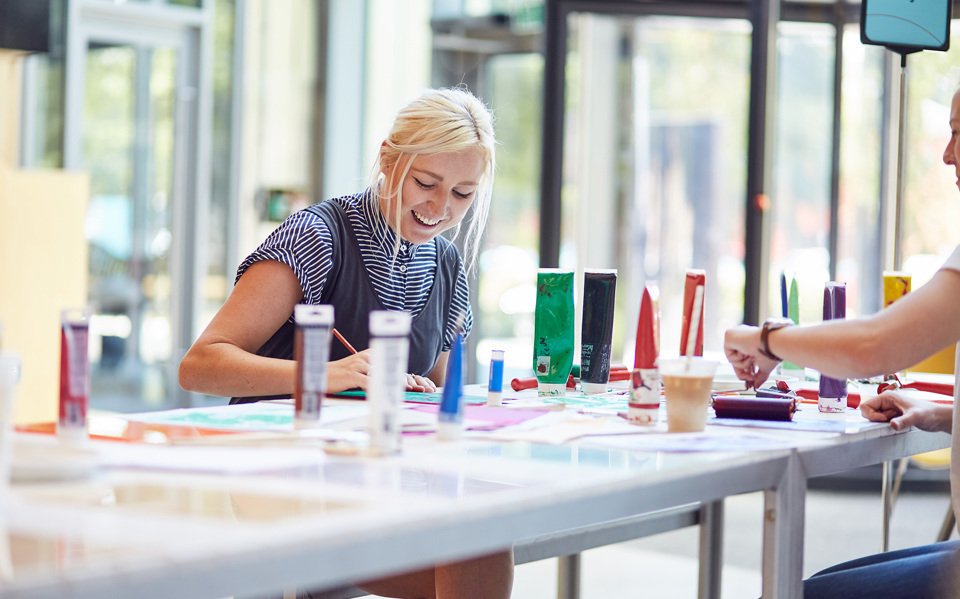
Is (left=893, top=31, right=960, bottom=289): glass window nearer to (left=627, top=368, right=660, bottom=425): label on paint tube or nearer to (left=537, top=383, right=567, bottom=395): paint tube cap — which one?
(left=537, top=383, right=567, bottom=395): paint tube cap

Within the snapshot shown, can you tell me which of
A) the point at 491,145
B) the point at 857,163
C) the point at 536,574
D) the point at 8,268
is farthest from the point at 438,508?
the point at 857,163

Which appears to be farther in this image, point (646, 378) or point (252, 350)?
point (252, 350)

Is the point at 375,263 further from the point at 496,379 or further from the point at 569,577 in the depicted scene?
the point at 569,577

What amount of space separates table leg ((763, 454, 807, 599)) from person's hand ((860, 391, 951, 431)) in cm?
39

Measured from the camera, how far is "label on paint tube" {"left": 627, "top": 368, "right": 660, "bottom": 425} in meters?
1.61

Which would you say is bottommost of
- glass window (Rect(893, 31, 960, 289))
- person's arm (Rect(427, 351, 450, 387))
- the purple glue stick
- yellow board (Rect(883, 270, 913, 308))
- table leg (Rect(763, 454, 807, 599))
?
table leg (Rect(763, 454, 807, 599))

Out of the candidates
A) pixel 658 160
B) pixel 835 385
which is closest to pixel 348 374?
pixel 835 385

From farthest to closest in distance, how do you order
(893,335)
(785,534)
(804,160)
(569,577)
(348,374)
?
(804,160) < (569,577) < (348,374) < (893,335) < (785,534)

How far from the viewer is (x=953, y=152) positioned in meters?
1.79

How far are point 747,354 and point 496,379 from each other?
39 centimetres

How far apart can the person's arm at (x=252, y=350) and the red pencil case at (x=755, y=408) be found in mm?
537

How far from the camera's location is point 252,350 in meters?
2.05

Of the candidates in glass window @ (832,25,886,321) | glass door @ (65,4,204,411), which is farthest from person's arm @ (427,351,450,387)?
glass door @ (65,4,204,411)

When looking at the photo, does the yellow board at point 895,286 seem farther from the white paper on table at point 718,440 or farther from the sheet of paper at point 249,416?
the sheet of paper at point 249,416
